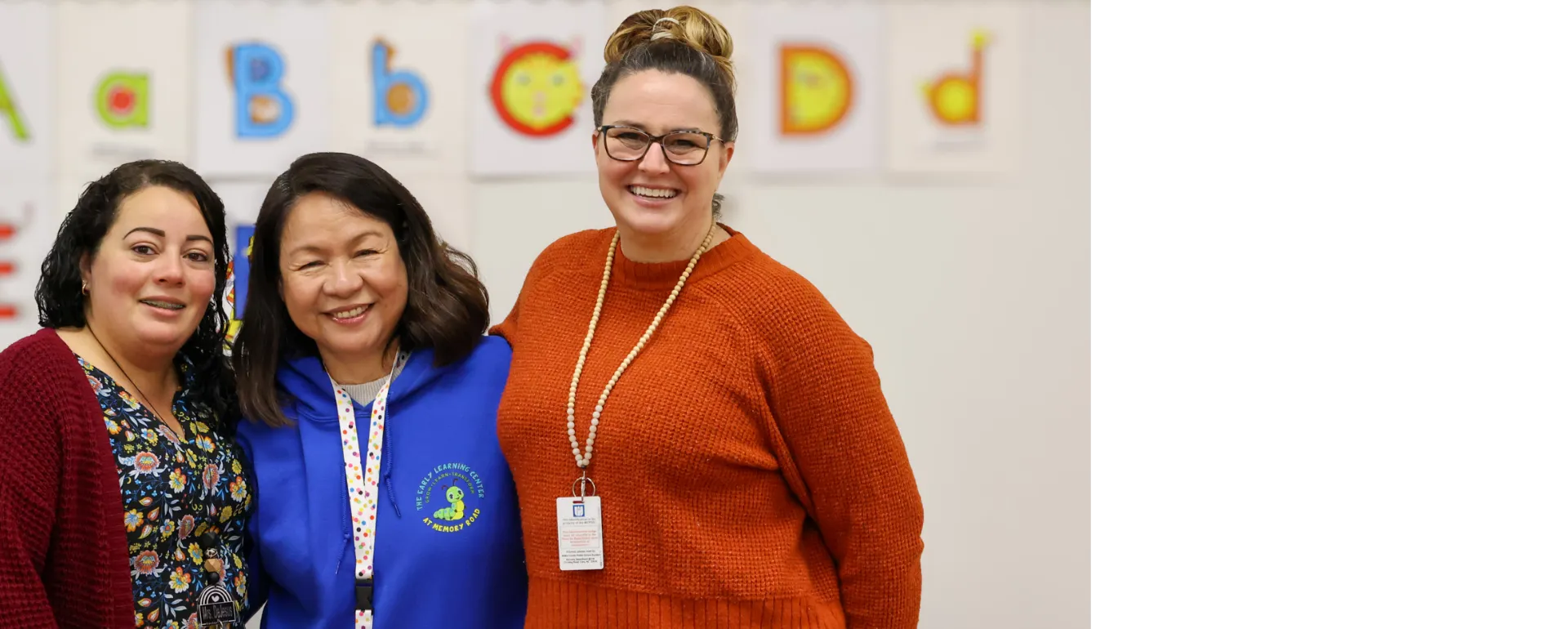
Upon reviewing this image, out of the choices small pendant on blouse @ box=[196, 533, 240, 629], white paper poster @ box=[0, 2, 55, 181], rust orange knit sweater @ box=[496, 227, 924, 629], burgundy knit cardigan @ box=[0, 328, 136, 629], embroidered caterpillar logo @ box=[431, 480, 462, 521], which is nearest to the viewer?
burgundy knit cardigan @ box=[0, 328, 136, 629]

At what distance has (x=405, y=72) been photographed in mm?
2771

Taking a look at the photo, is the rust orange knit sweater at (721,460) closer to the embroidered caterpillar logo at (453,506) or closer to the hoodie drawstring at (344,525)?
the embroidered caterpillar logo at (453,506)

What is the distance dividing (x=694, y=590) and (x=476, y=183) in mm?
1609

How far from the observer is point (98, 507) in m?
1.43

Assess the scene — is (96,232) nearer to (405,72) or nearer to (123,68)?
(405,72)

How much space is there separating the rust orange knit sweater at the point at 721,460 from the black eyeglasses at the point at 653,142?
162 mm

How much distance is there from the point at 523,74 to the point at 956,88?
111 centimetres

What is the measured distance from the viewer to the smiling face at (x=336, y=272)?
1678 millimetres

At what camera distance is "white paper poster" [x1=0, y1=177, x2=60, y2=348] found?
9.09 ft

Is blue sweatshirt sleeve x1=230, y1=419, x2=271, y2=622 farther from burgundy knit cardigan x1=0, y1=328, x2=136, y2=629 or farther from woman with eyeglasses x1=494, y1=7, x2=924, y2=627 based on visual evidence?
woman with eyeglasses x1=494, y1=7, x2=924, y2=627

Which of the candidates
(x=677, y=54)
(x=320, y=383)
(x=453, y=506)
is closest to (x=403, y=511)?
(x=453, y=506)

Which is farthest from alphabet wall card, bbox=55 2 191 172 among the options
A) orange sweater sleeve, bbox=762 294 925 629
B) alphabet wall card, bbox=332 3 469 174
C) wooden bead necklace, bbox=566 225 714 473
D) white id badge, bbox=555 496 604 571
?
orange sweater sleeve, bbox=762 294 925 629

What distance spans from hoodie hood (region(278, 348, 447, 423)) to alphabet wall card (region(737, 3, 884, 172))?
49.7 inches
